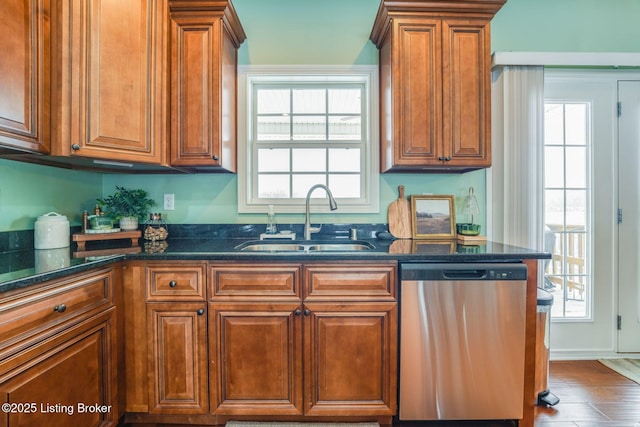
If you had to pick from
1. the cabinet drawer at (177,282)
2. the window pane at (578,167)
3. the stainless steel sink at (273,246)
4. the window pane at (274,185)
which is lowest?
the cabinet drawer at (177,282)

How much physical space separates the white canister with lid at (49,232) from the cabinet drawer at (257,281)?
35.3 inches

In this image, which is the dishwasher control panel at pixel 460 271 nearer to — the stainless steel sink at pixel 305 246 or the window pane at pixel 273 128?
the stainless steel sink at pixel 305 246

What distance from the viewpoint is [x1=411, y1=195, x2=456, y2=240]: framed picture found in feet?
7.20

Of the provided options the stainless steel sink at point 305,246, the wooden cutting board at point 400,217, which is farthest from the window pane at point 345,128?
the stainless steel sink at point 305,246

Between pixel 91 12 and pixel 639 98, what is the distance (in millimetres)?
3617

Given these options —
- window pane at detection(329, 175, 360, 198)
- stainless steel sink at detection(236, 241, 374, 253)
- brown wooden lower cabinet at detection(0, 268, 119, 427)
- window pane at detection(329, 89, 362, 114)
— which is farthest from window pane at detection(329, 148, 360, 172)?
brown wooden lower cabinet at detection(0, 268, 119, 427)

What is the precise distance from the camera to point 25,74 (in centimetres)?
133

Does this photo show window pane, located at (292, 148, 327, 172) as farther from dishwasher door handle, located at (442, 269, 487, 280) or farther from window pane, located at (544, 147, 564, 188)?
window pane, located at (544, 147, 564, 188)

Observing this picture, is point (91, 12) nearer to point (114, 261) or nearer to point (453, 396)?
point (114, 261)

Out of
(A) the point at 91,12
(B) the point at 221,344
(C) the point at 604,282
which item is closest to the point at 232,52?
(A) the point at 91,12

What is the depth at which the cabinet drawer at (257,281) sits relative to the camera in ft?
5.10

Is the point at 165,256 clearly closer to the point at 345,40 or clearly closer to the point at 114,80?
the point at 114,80

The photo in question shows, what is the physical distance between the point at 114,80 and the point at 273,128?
1037 millimetres

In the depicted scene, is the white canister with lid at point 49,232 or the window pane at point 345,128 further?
the window pane at point 345,128
